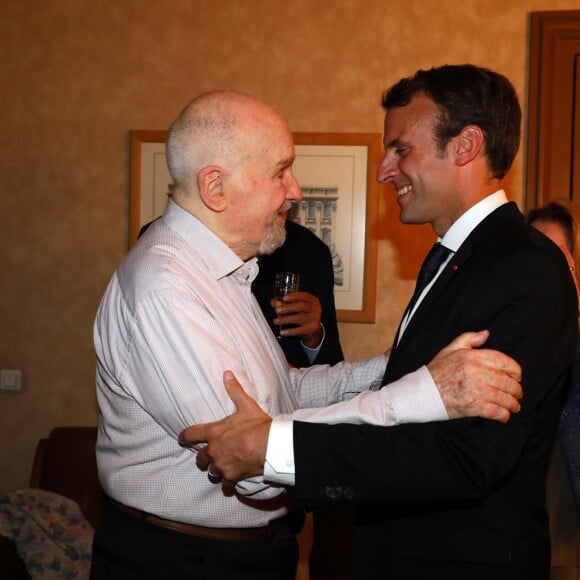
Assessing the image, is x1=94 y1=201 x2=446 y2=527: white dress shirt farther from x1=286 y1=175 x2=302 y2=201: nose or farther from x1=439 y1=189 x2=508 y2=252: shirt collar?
x1=439 y1=189 x2=508 y2=252: shirt collar

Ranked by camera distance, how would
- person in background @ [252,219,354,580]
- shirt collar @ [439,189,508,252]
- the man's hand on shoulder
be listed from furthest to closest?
person in background @ [252,219,354,580], shirt collar @ [439,189,508,252], the man's hand on shoulder

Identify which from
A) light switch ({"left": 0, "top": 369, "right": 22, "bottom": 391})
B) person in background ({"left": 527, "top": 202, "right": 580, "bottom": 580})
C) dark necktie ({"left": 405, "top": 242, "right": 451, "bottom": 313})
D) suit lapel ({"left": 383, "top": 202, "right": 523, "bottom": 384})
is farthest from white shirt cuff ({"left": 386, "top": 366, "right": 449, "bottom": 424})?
light switch ({"left": 0, "top": 369, "right": 22, "bottom": 391})

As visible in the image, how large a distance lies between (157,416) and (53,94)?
132 inches

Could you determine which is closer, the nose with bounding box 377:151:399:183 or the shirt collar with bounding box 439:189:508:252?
the shirt collar with bounding box 439:189:508:252

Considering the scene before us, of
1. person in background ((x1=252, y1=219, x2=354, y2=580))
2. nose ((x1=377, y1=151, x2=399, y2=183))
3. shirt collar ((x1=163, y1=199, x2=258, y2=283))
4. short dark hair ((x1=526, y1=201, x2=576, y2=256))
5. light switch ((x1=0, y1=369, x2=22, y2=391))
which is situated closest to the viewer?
shirt collar ((x1=163, y1=199, x2=258, y2=283))

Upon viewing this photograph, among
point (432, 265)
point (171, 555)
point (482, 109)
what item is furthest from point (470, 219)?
point (171, 555)

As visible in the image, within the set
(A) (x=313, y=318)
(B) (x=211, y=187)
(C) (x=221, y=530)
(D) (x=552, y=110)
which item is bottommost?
(C) (x=221, y=530)

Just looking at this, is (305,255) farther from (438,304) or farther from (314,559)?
(438,304)

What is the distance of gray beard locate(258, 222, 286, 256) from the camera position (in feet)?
7.92

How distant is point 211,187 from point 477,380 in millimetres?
847

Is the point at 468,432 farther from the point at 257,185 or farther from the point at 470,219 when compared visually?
the point at 257,185

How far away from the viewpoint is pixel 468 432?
196cm

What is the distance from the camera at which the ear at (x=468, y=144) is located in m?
2.38

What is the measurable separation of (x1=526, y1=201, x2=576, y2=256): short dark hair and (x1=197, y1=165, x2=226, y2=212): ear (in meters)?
2.10
